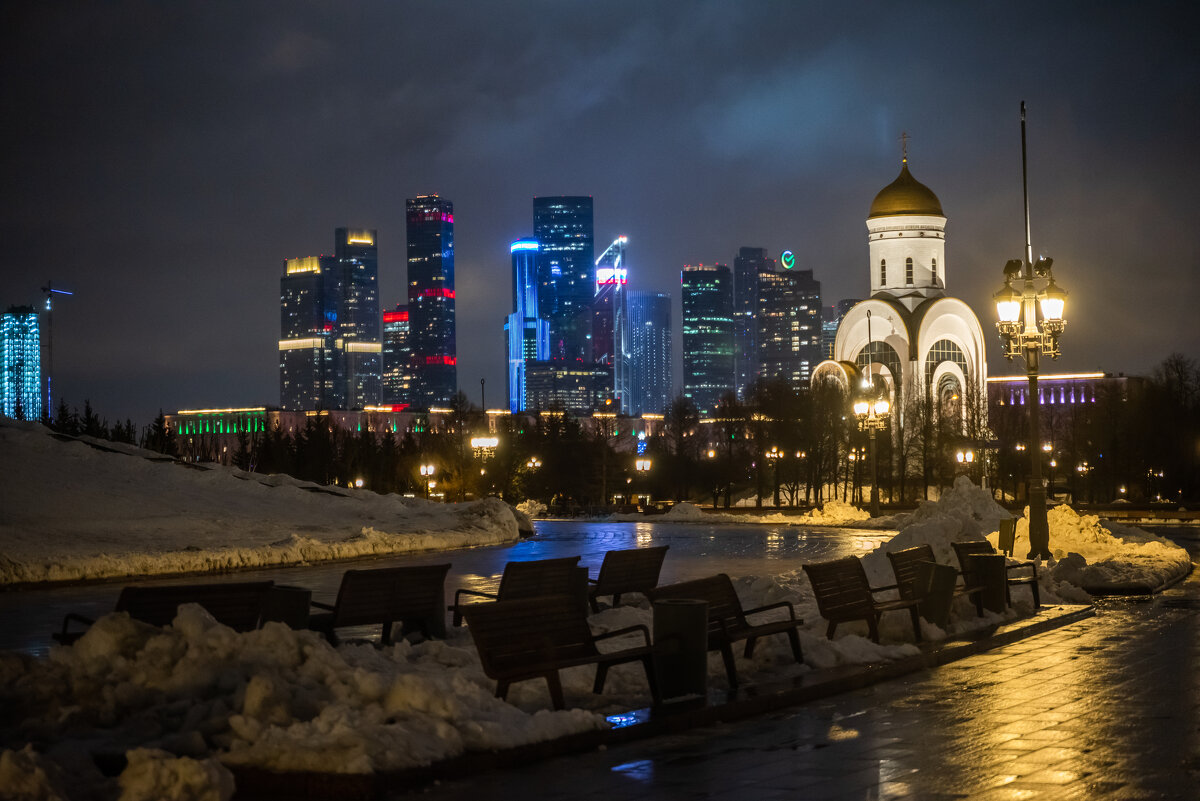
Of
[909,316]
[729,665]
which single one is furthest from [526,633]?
[909,316]

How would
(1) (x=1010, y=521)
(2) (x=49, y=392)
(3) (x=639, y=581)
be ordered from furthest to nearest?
(2) (x=49, y=392) → (1) (x=1010, y=521) → (3) (x=639, y=581)

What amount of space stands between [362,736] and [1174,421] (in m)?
63.5

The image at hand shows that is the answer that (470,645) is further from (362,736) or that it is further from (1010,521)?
(1010,521)

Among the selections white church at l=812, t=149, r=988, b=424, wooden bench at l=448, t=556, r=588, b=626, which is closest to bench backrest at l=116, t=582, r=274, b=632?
wooden bench at l=448, t=556, r=588, b=626

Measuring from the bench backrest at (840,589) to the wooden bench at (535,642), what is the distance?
9.48 ft

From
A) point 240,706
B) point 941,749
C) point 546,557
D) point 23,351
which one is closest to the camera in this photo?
point 240,706

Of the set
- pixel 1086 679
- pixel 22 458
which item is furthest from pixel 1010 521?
pixel 22 458

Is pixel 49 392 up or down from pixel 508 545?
up

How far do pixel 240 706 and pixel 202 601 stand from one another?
2.43m

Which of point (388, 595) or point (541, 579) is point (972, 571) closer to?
point (541, 579)

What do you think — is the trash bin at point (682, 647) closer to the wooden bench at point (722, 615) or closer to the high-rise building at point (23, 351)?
the wooden bench at point (722, 615)

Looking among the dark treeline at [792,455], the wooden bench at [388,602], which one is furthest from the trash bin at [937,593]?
the dark treeline at [792,455]

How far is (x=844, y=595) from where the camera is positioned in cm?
1281

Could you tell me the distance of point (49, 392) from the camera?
142750mm
